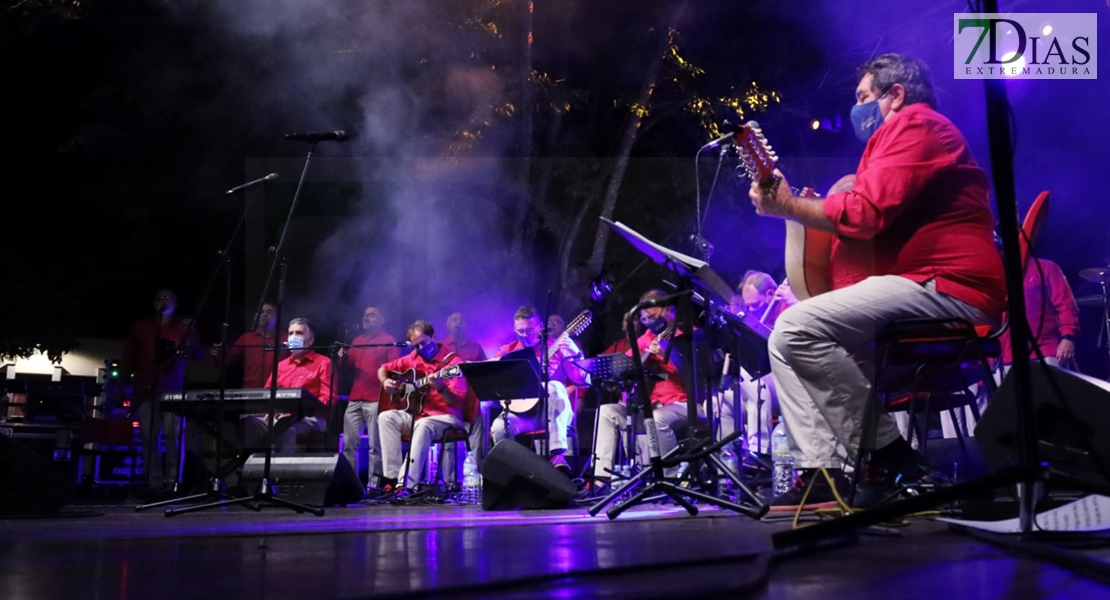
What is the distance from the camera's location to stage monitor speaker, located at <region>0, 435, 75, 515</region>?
15.0 ft

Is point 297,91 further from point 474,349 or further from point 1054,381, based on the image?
point 1054,381

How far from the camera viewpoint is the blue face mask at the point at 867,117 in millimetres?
3562

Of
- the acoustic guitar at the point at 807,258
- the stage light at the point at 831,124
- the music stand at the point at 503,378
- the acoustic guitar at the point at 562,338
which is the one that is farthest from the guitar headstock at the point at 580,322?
the stage light at the point at 831,124

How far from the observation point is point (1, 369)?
28.9 ft

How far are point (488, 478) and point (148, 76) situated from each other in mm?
7081

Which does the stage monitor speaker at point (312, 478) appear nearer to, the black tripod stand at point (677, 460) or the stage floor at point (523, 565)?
the stage floor at point (523, 565)

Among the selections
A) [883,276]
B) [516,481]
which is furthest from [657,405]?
[883,276]

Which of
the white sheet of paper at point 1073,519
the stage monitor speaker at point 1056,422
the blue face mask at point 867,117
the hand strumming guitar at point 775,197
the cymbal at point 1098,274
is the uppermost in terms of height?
the blue face mask at point 867,117

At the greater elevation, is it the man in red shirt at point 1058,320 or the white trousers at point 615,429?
the man in red shirt at point 1058,320

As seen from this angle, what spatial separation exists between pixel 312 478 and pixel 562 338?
9.38ft

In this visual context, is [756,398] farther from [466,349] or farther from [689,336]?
[689,336]

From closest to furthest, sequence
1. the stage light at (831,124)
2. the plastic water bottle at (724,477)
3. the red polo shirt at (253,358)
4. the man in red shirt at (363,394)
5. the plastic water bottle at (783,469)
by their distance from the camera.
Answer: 1. the plastic water bottle at (724,477)
2. the plastic water bottle at (783,469)
3. the red polo shirt at (253,358)
4. the man in red shirt at (363,394)
5. the stage light at (831,124)

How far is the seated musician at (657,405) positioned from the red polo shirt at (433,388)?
1361 millimetres

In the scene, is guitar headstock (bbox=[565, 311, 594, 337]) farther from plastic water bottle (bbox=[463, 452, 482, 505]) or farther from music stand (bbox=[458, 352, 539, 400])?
plastic water bottle (bbox=[463, 452, 482, 505])
